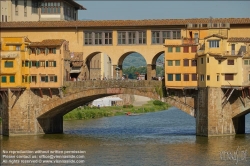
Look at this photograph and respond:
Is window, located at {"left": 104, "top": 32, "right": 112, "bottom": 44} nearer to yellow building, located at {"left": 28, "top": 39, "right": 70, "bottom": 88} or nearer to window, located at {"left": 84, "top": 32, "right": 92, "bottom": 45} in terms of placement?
window, located at {"left": 84, "top": 32, "right": 92, "bottom": 45}

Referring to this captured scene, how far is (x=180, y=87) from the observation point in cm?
7206

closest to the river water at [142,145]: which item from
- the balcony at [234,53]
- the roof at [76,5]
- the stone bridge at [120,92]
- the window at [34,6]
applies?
the stone bridge at [120,92]

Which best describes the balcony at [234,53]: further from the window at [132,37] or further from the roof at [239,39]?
the window at [132,37]

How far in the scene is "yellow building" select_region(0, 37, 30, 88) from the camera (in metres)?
74.6

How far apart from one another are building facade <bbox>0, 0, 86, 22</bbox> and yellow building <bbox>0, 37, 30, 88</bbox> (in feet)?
41.5

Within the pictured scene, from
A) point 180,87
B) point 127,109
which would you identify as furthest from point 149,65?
point 127,109

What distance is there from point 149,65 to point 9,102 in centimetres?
1342

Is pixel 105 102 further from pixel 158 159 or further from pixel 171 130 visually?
pixel 158 159

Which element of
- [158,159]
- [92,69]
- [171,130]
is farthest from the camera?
[92,69]

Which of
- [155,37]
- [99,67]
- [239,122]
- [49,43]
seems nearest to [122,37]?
[155,37]

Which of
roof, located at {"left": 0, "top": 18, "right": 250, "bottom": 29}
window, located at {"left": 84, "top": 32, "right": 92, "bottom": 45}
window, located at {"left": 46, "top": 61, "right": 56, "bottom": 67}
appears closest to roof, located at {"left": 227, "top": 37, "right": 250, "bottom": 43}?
roof, located at {"left": 0, "top": 18, "right": 250, "bottom": 29}

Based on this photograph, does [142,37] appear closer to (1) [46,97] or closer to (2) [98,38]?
(2) [98,38]

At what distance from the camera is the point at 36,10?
92.2m

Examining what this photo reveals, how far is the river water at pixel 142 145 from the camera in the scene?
59.4m
